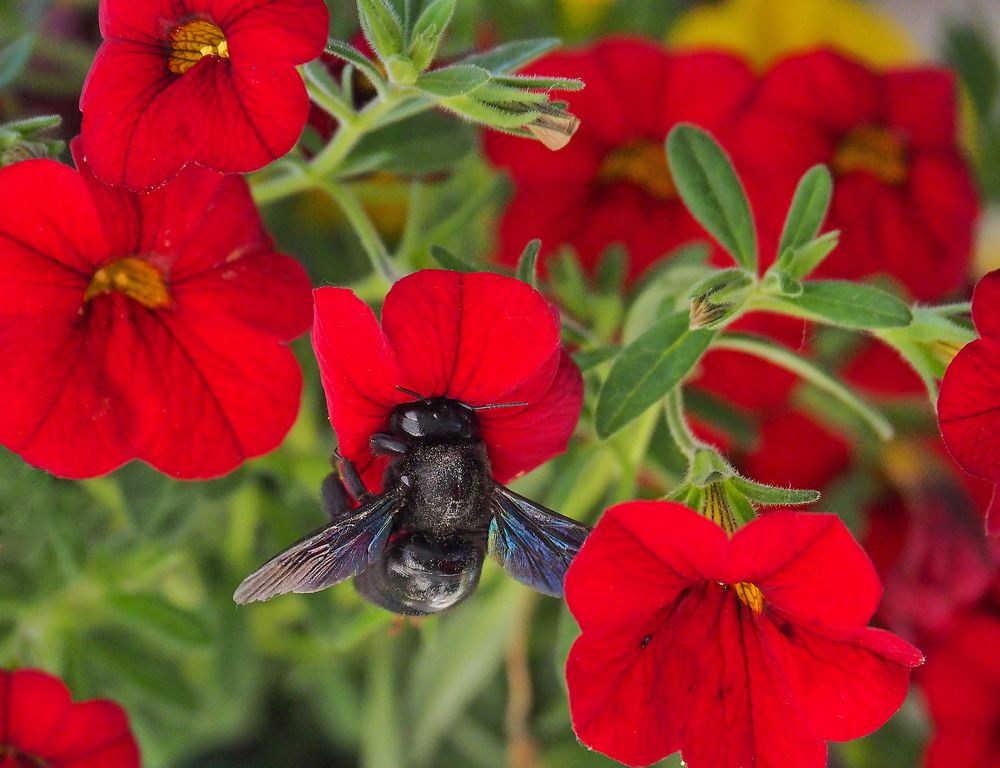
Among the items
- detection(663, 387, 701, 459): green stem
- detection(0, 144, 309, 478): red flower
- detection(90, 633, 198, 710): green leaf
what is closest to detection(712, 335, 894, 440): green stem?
detection(663, 387, 701, 459): green stem

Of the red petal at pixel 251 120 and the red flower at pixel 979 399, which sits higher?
the red petal at pixel 251 120

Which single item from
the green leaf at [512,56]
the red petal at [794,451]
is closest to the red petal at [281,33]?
the green leaf at [512,56]

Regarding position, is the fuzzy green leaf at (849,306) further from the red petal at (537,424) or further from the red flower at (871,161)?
the red flower at (871,161)

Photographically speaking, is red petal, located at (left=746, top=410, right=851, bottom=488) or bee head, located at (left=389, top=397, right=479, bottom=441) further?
red petal, located at (left=746, top=410, right=851, bottom=488)

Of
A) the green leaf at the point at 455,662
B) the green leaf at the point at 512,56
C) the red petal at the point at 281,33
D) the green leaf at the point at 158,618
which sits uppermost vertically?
the red petal at the point at 281,33

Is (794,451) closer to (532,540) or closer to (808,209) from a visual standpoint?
(808,209)

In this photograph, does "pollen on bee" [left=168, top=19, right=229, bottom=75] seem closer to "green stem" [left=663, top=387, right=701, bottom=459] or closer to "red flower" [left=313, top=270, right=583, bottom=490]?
"red flower" [left=313, top=270, right=583, bottom=490]
